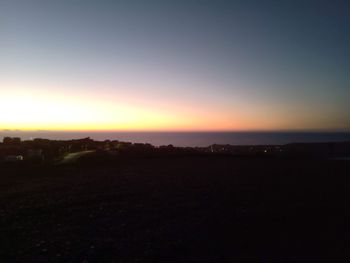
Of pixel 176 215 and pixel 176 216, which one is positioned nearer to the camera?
pixel 176 216

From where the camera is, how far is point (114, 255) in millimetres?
8859

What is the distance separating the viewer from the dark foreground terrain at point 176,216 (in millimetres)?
9055

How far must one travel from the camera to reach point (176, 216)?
12594 mm

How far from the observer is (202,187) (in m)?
18.1

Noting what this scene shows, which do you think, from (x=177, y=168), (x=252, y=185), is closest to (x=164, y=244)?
(x=252, y=185)

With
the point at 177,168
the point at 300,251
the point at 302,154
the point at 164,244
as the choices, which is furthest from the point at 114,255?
the point at 302,154

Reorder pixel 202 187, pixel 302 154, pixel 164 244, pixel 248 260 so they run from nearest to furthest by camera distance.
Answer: pixel 248 260 → pixel 164 244 → pixel 202 187 → pixel 302 154

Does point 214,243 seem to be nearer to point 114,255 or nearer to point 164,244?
point 164,244

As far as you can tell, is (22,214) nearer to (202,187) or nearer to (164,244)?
(164,244)

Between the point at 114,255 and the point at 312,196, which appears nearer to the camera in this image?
the point at 114,255

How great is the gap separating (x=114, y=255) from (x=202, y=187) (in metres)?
9.65

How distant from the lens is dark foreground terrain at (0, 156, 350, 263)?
29.7 feet

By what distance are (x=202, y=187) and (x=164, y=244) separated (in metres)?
8.67

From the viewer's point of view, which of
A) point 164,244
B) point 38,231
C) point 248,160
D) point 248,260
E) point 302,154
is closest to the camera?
point 248,260
